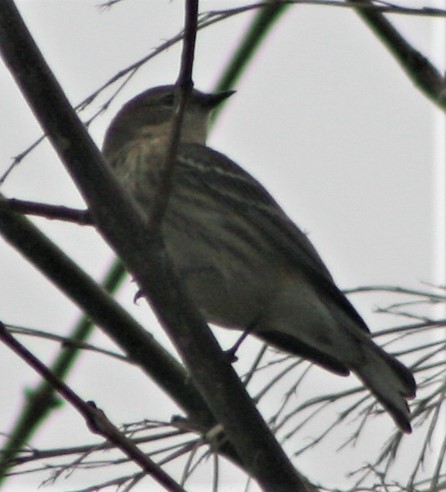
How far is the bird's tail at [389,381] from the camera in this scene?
4.03 meters

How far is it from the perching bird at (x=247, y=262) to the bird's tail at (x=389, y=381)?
0.10ft

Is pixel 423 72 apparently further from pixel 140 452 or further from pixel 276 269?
pixel 276 269

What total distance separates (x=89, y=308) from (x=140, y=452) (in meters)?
1.01

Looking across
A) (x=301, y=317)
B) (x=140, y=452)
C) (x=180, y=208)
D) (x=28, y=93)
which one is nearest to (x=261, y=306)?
(x=301, y=317)

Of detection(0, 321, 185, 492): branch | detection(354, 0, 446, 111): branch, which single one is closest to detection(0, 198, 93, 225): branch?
detection(0, 321, 185, 492): branch

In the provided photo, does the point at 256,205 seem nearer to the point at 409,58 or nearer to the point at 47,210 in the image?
the point at 409,58

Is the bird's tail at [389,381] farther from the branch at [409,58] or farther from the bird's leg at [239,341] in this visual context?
the branch at [409,58]

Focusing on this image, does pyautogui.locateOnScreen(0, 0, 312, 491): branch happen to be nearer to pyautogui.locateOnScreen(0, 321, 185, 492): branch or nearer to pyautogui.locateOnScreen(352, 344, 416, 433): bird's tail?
pyautogui.locateOnScreen(0, 321, 185, 492): branch

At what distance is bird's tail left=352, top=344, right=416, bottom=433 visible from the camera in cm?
403

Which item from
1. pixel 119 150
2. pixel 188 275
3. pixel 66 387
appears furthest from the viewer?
pixel 119 150

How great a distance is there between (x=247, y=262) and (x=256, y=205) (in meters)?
0.53

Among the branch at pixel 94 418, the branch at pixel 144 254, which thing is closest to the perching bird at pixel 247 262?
the branch at pixel 144 254

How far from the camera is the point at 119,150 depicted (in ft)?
22.2

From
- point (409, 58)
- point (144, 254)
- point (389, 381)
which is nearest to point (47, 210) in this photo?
point (144, 254)
